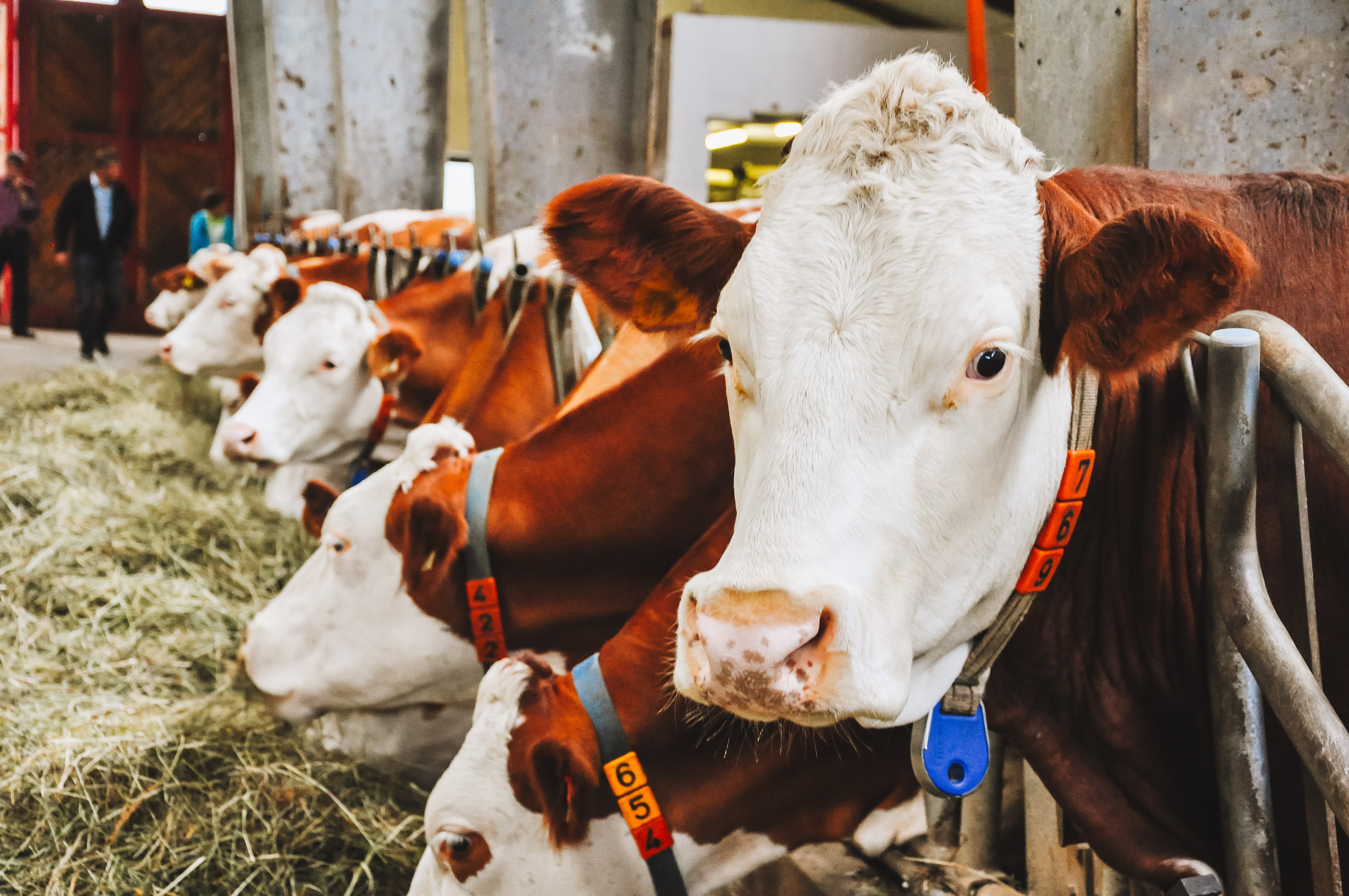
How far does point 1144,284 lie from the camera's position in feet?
4.41

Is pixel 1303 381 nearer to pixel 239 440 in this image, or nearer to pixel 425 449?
pixel 425 449

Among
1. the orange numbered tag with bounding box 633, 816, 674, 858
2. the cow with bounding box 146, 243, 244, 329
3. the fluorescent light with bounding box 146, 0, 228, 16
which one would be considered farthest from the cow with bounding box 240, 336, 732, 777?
the fluorescent light with bounding box 146, 0, 228, 16

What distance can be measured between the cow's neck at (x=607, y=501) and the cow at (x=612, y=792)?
581 millimetres

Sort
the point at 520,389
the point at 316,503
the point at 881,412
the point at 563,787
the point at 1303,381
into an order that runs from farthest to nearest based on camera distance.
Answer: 1. the point at 520,389
2. the point at 316,503
3. the point at 563,787
4. the point at 1303,381
5. the point at 881,412

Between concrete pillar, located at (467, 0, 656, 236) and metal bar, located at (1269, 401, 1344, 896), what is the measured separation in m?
4.13

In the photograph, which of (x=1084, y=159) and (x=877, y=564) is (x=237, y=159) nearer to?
(x=1084, y=159)

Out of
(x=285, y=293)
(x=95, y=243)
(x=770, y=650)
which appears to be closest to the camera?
(x=770, y=650)

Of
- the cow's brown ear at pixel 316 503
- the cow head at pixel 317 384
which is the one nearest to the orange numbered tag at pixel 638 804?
the cow's brown ear at pixel 316 503

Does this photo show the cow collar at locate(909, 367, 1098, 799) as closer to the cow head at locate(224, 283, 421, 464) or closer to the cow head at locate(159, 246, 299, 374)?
the cow head at locate(224, 283, 421, 464)

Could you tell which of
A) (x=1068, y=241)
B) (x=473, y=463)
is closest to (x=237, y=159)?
(x=473, y=463)

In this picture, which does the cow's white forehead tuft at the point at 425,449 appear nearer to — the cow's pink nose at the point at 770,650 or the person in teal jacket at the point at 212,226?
the cow's pink nose at the point at 770,650

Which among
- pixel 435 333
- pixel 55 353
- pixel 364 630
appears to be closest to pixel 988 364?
pixel 364 630

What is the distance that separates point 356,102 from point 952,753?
7.19 m

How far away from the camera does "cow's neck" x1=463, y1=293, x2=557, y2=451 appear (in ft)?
12.4
